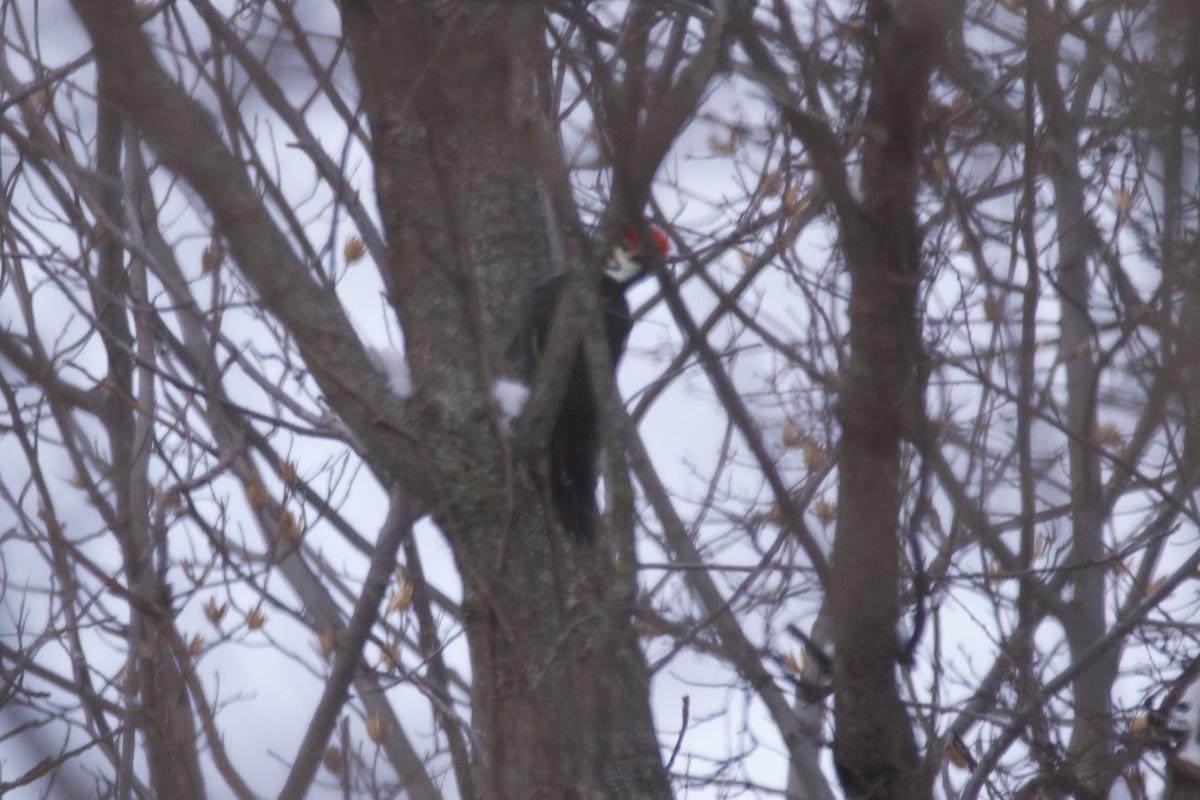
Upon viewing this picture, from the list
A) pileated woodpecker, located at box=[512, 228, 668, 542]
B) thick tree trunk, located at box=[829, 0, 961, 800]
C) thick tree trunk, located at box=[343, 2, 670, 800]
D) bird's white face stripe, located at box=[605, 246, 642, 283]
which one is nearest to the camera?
thick tree trunk, located at box=[829, 0, 961, 800]

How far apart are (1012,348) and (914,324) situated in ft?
2.48

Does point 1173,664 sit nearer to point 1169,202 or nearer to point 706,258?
point 706,258

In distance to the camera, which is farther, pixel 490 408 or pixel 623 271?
pixel 623 271

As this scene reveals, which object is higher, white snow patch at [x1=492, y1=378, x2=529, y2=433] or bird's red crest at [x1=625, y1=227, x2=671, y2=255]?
bird's red crest at [x1=625, y1=227, x2=671, y2=255]

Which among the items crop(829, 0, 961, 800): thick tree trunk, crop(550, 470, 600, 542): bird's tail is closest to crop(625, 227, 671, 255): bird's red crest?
crop(829, 0, 961, 800): thick tree trunk

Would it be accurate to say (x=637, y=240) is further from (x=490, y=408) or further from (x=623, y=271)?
(x=623, y=271)

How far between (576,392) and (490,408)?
1.49 metres

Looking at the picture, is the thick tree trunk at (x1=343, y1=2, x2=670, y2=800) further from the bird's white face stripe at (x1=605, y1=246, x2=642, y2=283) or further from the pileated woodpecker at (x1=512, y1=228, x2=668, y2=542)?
the bird's white face stripe at (x1=605, y1=246, x2=642, y2=283)

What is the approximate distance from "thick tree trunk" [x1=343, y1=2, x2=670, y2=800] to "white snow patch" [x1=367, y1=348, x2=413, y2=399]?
0.12ft

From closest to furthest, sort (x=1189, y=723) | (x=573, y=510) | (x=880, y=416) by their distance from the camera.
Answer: (x=880, y=416), (x=1189, y=723), (x=573, y=510)

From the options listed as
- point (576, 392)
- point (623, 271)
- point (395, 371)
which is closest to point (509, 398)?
point (395, 371)

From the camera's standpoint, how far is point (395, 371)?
117 inches

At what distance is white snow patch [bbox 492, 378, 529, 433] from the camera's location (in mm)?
2695

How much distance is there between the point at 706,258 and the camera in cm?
340
